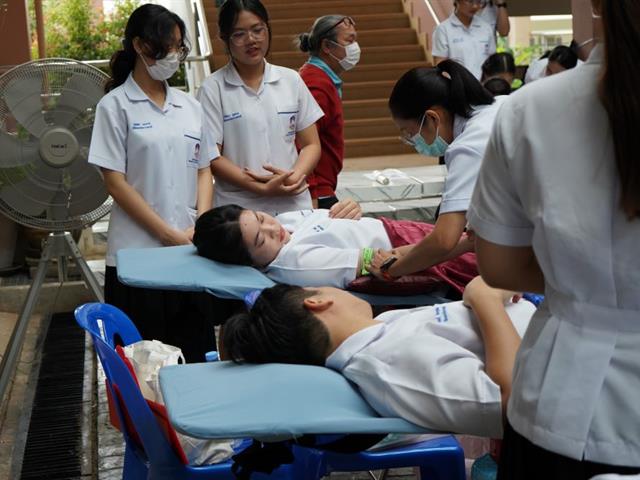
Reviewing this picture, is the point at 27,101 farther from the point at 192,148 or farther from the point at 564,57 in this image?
the point at 564,57

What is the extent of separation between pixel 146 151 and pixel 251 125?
1.50 ft

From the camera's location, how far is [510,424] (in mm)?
1657

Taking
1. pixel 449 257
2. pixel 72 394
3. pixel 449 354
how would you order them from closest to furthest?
pixel 449 354, pixel 449 257, pixel 72 394

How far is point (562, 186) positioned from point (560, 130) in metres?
0.08

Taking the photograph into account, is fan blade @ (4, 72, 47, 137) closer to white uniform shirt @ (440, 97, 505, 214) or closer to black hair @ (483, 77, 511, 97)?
white uniform shirt @ (440, 97, 505, 214)

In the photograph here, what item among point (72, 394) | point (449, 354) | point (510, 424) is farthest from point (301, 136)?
point (510, 424)

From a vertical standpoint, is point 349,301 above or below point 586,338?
below

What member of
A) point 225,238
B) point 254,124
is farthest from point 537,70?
point 225,238

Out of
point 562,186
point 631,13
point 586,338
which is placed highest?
point 631,13

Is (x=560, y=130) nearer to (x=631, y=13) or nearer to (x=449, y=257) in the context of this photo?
(x=631, y=13)

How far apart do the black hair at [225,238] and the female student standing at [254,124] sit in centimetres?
58

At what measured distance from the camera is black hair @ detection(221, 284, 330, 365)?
2234 millimetres

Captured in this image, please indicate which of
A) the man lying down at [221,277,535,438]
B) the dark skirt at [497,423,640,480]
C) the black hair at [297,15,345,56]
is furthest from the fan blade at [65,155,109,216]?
the dark skirt at [497,423,640,480]

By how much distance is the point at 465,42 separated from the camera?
25.1 feet
